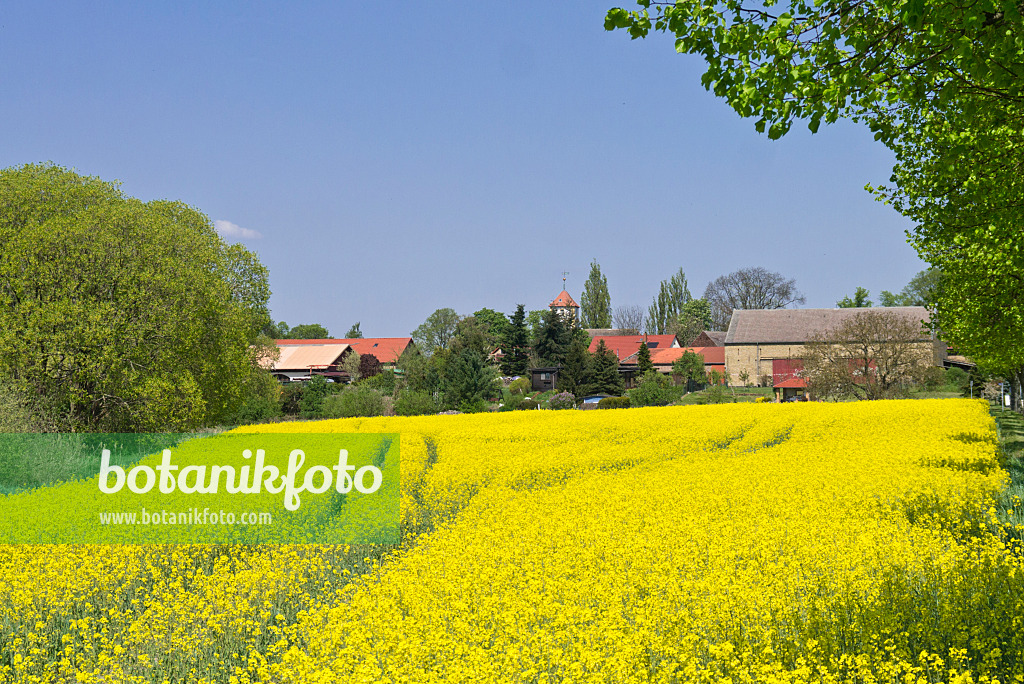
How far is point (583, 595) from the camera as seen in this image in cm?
645

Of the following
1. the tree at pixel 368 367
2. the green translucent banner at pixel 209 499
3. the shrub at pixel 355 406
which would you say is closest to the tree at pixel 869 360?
the shrub at pixel 355 406

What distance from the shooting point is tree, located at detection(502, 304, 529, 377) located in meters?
67.8

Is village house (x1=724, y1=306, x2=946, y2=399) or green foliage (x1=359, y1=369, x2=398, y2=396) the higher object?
village house (x1=724, y1=306, x2=946, y2=399)

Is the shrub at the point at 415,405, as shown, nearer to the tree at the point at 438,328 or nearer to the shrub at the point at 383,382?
the shrub at the point at 383,382

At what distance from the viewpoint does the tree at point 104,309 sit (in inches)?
904

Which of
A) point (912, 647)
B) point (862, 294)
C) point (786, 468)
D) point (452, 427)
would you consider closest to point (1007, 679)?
point (912, 647)

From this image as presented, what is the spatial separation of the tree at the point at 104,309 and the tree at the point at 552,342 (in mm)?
40118

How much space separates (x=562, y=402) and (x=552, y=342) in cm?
1725

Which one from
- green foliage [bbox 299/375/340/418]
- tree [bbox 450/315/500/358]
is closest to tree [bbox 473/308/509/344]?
tree [bbox 450/315/500/358]

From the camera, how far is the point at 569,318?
72375 millimetres

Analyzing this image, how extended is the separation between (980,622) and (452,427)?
21.3 m

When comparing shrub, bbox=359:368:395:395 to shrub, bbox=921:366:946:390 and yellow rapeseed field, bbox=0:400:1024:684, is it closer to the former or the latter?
shrub, bbox=921:366:946:390

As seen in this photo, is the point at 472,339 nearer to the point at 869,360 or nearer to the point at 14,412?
the point at 869,360

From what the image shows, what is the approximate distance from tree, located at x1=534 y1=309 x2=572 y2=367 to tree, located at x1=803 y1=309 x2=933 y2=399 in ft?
72.5
